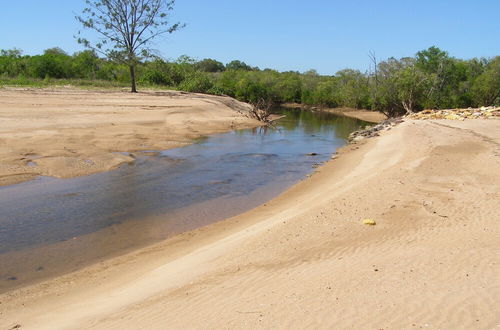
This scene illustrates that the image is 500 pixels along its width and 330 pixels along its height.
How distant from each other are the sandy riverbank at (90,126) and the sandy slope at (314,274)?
6.89 m

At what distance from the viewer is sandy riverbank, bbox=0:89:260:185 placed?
14109 millimetres

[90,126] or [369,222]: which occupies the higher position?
[90,126]

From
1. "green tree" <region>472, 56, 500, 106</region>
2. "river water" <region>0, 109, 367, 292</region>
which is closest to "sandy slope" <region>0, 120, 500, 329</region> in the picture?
"river water" <region>0, 109, 367, 292</region>

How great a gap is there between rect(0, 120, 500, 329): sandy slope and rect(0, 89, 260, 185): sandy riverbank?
271 inches

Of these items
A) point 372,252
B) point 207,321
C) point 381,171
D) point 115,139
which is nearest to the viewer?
point 207,321

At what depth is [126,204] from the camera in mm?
10914

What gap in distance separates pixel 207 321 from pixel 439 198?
7287 mm

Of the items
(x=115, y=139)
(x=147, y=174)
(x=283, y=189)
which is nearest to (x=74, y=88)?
(x=115, y=139)

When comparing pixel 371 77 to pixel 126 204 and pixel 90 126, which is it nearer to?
pixel 90 126

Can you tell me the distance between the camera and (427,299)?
4953 mm

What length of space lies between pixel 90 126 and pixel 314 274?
1701 cm

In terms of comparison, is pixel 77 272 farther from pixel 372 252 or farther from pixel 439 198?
pixel 439 198

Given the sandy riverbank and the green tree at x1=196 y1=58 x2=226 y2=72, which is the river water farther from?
the green tree at x1=196 y1=58 x2=226 y2=72

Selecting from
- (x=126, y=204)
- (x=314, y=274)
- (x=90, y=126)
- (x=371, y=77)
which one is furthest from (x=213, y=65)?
(x=314, y=274)
